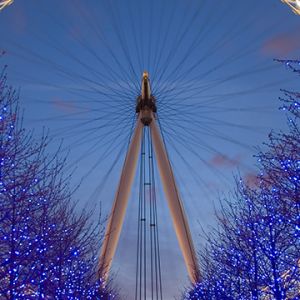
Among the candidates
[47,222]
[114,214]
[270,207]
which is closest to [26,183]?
[47,222]

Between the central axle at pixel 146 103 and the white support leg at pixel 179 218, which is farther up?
the central axle at pixel 146 103

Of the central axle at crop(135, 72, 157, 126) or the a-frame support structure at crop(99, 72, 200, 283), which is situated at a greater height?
the central axle at crop(135, 72, 157, 126)

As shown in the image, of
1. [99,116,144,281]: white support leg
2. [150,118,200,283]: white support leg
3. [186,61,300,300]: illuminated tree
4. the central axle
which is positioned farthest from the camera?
the central axle

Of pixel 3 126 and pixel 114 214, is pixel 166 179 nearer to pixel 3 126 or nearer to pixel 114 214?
pixel 114 214

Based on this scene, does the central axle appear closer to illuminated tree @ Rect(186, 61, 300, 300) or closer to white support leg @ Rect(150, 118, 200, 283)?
white support leg @ Rect(150, 118, 200, 283)

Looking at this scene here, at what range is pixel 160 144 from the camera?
37375 mm

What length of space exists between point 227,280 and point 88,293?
237 inches

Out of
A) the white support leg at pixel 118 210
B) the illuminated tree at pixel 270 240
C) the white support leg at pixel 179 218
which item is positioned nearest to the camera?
the illuminated tree at pixel 270 240

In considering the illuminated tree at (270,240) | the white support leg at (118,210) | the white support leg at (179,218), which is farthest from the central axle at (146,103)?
the illuminated tree at (270,240)

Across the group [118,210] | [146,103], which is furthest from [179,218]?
[146,103]

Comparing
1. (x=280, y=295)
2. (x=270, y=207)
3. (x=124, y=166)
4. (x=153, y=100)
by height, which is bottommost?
(x=280, y=295)

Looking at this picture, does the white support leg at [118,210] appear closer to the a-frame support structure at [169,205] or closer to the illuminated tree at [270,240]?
the a-frame support structure at [169,205]

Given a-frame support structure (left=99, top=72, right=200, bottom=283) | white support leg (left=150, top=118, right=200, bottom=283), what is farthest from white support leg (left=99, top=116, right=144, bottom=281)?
white support leg (left=150, top=118, right=200, bottom=283)

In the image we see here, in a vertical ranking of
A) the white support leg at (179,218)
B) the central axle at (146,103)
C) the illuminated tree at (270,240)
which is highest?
the central axle at (146,103)
